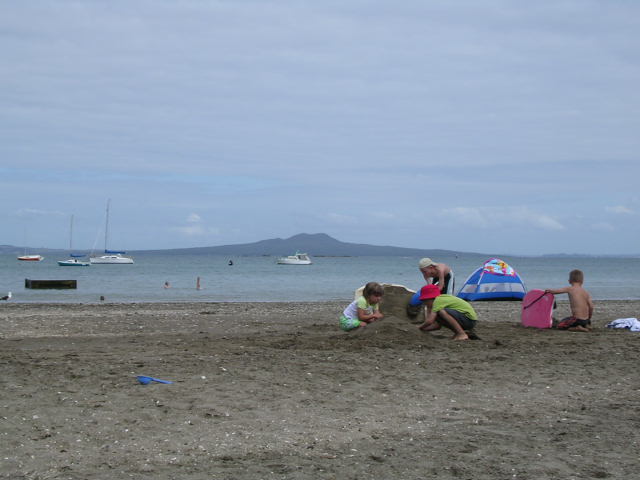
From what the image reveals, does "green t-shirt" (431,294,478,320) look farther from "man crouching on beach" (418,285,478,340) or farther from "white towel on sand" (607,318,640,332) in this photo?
"white towel on sand" (607,318,640,332)

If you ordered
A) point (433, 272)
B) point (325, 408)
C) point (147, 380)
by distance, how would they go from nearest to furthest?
point (325, 408)
point (147, 380)
point (433, 272)

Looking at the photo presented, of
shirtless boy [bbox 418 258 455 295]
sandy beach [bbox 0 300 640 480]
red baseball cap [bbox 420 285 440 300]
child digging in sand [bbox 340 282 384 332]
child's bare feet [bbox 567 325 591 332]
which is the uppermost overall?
shirtless boy [bbox 418 258 455 295]

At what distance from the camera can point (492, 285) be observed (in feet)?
81.5

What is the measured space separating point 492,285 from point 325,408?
1836 centimetres

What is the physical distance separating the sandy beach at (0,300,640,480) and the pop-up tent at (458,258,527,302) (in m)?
12.7

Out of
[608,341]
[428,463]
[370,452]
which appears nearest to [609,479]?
[428,463]

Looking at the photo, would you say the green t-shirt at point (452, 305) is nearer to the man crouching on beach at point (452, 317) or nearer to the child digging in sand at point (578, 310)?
the man crouching on beach at point (452, 317)

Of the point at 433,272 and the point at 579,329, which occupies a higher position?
the point at 433,272

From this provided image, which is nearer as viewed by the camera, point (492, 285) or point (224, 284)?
point (492, 285)

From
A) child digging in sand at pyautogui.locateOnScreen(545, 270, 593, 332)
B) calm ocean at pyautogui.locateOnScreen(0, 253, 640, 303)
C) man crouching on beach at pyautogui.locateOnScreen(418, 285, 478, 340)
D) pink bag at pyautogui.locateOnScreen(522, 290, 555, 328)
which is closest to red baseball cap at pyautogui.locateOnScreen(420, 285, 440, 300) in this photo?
man crouching on beach at pyautogui.locateOnScreen(418, 285, 478, 340)

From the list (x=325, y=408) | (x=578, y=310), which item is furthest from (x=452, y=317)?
(x=325, y=408)

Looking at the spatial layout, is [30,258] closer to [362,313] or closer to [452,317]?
[362,313]

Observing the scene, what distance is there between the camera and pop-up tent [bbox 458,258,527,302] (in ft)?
81.1

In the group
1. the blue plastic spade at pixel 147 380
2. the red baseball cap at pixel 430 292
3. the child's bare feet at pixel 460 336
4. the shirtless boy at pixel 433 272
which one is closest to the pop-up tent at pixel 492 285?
the shirtless boy at pixel 433 272
